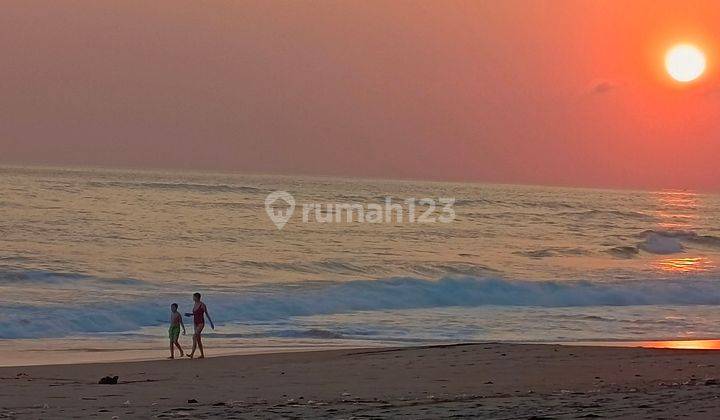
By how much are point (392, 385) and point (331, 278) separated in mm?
21142

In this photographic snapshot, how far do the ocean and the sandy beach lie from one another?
4159mm

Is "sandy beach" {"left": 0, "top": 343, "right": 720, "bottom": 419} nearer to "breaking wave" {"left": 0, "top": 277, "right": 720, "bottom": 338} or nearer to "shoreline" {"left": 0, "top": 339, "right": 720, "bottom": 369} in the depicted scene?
"shoreline" {"left": 0, "top": 339, "right": 720, "bottom": 369}

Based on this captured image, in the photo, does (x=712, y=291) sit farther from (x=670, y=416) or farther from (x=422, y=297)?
(x=670, y=416)

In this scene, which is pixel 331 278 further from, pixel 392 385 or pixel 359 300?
pixel 392 385

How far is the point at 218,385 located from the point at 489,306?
18208 mm

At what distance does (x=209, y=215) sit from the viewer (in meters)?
59.0

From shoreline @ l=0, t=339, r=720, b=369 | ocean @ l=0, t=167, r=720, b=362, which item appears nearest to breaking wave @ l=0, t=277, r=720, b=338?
ocean @ l=0, t=167, r=720, b=362

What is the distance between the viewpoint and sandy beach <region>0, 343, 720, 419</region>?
373 inches

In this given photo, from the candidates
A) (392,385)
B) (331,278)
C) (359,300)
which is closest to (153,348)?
(392,385)

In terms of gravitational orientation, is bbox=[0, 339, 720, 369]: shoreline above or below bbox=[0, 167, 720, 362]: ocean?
below

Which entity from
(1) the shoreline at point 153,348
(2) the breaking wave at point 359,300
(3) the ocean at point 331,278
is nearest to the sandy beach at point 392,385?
(1) the shoreline at point 153,348

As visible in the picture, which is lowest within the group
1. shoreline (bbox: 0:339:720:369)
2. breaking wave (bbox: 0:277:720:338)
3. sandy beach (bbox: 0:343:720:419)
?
sandy beach (bbox: 0:343:720:419)

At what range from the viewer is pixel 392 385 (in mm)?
12281

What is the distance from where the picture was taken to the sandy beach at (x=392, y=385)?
9.48m
